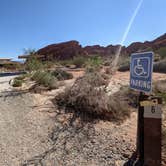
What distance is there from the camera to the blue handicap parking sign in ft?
9.67

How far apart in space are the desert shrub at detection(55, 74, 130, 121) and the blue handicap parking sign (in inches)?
90.0

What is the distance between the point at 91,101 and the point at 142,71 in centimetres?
291

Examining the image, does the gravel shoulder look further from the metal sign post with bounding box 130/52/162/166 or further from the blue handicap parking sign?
the blue handicap parking sign

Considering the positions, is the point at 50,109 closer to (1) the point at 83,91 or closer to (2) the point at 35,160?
(1) the point at 83,91

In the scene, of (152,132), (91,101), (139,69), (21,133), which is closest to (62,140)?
(21,133)

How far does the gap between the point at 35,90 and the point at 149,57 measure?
7.63 metres

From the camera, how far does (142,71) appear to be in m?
3.07

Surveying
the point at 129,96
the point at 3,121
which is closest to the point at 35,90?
the point at 3,121

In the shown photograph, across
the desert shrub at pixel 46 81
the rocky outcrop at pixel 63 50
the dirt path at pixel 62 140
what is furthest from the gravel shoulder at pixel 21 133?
the rocky outcrop at pixel 63 50

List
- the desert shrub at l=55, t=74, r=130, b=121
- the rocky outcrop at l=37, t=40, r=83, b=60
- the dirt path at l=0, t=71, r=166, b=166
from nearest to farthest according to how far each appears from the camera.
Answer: the dirt path at l=0, t=71, r=166, b=166 → the desert shrub at l=55, t=74, r=130, b=121 → the rocky outcrop at l=37, t=40, r=83, b=60

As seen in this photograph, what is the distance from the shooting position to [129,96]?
6.93 m

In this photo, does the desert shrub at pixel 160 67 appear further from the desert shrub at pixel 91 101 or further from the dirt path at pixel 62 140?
the dirt path at pixel 62 140

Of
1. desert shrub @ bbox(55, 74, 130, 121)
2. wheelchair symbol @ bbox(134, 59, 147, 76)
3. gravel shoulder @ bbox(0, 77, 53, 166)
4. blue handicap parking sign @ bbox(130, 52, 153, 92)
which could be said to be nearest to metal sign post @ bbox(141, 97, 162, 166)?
blue handicap parking sign @ bbox(130, 52, 153, 92)

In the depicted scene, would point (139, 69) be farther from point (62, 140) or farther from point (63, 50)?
point (63, 50)
